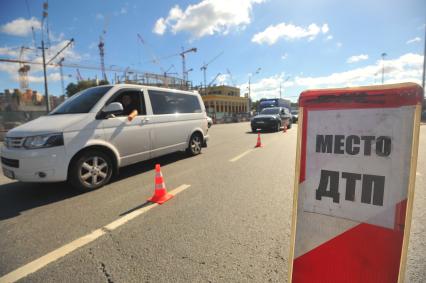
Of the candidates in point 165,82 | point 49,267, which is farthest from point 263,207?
point 165,82

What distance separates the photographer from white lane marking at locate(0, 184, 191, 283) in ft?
6.86

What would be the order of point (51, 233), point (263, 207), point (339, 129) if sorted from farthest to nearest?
1. point (263, 207)
2. point (51, 233)
3. point (339, 129)

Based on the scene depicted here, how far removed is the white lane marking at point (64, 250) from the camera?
2.09m

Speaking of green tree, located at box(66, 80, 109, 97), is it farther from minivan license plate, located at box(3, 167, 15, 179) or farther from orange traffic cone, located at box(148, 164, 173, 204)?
orange traffic cone, located at box(148, 164, 173, 204)

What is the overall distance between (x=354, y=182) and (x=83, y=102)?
499 centimetres

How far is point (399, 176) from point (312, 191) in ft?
1.25

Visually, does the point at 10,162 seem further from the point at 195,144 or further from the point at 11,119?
the point at 11,119

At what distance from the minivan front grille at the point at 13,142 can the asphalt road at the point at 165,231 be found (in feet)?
3.09

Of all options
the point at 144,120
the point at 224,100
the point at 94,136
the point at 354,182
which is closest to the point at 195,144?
the point at 144,120

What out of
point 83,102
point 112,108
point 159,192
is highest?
point 83,102

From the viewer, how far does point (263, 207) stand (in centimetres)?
337

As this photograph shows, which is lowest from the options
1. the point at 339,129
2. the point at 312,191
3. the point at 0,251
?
the point at 0,251

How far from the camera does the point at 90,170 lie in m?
4.23

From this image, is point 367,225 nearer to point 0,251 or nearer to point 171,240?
point 171,240
